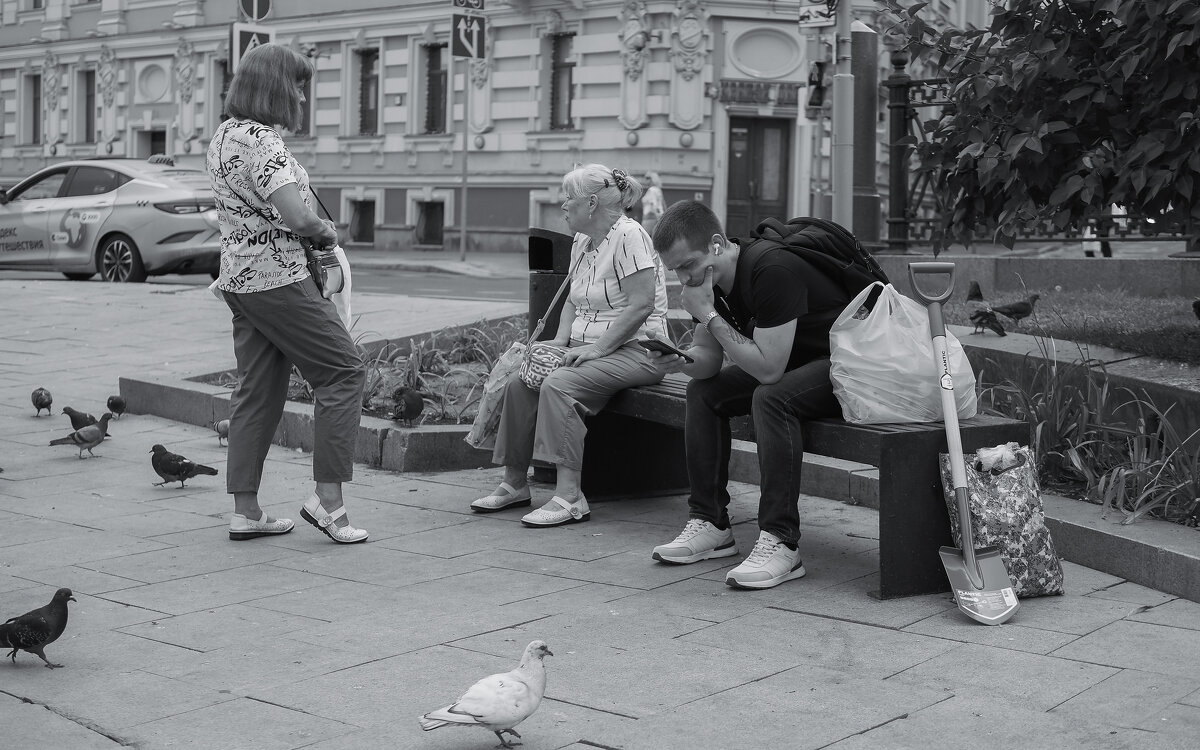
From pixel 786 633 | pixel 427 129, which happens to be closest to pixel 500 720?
pixel 786 633

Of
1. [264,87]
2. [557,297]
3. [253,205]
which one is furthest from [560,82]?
[253,205]

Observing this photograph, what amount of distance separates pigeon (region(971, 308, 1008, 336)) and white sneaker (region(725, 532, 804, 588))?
271 centimetres

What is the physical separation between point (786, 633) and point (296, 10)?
29953mm

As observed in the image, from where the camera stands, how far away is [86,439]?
7.22 metres

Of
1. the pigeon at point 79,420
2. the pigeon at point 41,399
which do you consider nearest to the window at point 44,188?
the pigeon at point 41,399

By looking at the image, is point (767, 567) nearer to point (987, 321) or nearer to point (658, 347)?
point (658, 347)

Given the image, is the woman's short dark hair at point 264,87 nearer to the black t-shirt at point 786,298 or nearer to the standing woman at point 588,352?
the standing woman at point 588,352

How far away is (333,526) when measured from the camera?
5523 mm

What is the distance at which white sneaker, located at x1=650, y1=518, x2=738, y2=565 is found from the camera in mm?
5180

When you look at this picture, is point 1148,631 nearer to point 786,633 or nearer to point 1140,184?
point 786,633

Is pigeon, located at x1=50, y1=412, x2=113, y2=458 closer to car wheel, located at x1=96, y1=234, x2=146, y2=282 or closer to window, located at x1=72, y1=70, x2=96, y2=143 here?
car wheel, located at x1=96, y1=234, x2=146, y2=282

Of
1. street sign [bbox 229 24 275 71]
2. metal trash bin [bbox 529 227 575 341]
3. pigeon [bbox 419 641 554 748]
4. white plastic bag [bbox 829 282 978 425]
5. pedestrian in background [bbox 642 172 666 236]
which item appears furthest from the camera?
pedestrian in background [bbox 642 172 666 236]

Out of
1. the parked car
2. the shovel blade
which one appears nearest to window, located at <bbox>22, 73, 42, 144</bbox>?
the parked car

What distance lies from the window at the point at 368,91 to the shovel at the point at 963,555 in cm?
2732
